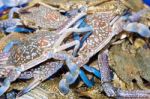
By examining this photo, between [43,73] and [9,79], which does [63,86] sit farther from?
[9,79]

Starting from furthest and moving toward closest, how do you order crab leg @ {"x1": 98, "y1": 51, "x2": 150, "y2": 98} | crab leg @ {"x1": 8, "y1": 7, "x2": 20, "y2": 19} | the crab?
crab leg @ {"x1": 8, "y1": 7, "x2": 20, "y2": 19}, the crab, crab leg @ {"x1": 98, "y1": 51, "x2": 150, "y2": 98}

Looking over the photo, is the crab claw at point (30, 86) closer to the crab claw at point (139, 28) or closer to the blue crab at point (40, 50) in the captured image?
the blue crab at point (40, 50)

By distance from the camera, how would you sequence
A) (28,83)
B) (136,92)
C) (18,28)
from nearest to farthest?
(136,92)
(28,83)
(18,28)

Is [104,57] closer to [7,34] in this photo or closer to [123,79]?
[123,79]

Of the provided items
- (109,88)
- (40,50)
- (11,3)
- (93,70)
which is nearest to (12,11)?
(11,3)

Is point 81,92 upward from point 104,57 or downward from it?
downward

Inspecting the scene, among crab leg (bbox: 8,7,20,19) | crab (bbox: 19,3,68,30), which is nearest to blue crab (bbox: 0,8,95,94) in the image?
crab (bbox: 19,3,68,30)

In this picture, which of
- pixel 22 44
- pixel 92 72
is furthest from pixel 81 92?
pixel 22 44

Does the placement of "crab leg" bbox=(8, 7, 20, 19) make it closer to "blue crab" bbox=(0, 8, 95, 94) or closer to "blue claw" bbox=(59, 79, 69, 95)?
"blue crab" bbox=(0, 8, 95, 94)
